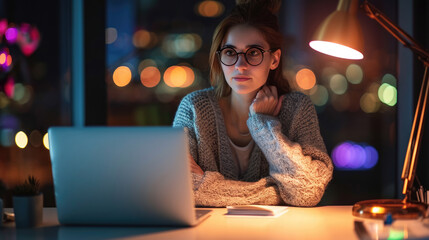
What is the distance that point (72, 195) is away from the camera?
155 centimetres

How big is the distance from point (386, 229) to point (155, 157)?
651 mm

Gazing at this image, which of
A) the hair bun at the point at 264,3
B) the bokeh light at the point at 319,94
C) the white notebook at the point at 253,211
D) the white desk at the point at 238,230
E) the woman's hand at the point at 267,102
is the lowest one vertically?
the white desk at the point at 238,230

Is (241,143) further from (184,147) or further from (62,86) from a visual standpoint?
(62,86)

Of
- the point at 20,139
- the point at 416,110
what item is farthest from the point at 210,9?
the point at 416,110

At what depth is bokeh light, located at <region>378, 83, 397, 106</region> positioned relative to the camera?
3366 millimetres

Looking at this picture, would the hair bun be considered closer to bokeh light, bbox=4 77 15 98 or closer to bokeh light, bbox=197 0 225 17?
bokeh light, bbox=197 0 225 17

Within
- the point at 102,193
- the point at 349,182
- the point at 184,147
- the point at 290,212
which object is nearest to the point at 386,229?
the point at 290,212

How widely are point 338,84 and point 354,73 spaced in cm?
13

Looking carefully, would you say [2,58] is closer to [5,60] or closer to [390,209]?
[5,60]

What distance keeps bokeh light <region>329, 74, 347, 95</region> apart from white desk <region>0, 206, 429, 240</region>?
191 centimetres

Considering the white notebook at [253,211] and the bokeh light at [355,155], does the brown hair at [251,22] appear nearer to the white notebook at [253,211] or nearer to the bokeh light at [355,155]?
the white notebook at [253,211]

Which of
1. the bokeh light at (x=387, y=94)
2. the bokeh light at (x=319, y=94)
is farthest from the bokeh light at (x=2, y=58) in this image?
the bokeh light at (x=387, y=94)

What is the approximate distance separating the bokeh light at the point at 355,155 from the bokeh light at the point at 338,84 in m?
0.33

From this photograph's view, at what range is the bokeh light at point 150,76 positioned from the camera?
379 centimetres
